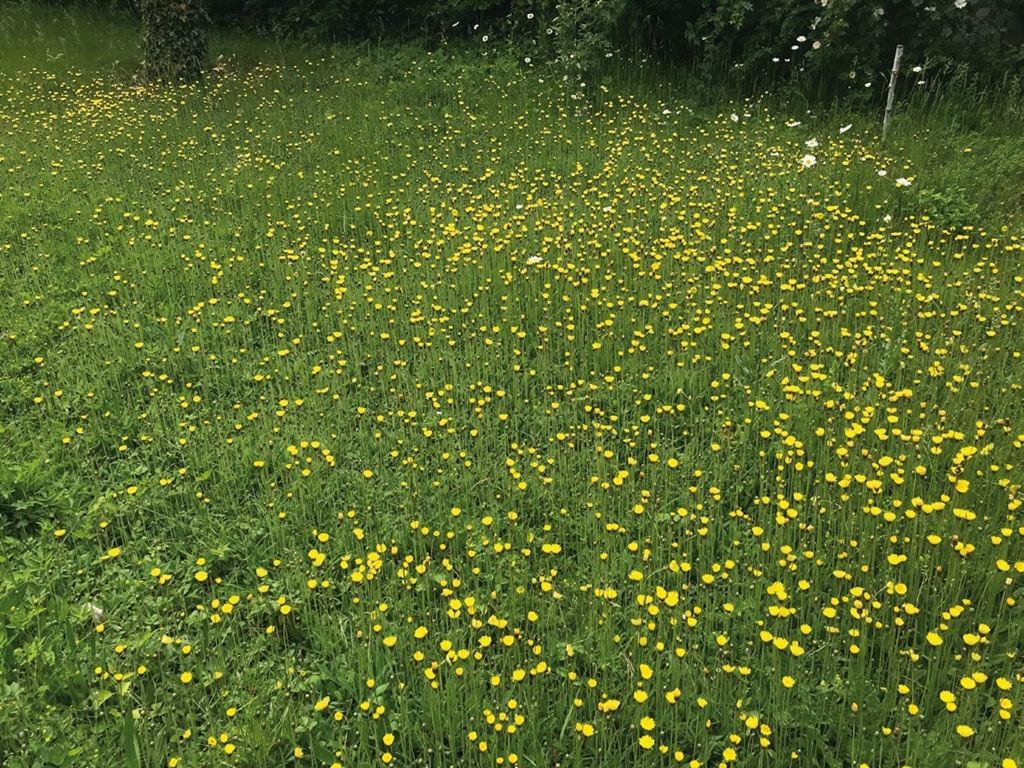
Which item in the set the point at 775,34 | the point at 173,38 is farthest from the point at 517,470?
the point at 173,38

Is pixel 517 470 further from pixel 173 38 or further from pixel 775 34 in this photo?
pixel 173 38

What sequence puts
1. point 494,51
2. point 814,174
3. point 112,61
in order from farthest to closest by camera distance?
point 112,61, point 494,51, point 814,174

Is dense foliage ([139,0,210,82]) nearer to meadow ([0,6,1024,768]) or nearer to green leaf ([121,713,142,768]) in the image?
meadow ([0,6,1024,768])

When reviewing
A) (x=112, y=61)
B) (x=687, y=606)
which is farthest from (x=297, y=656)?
(x=112, y=61)

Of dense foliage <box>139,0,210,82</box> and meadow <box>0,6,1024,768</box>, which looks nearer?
meadow <box>0,6,1024,768</box>

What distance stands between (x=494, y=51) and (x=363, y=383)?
741cm

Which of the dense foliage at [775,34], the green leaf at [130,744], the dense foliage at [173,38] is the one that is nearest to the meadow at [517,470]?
the green leaf at [130,744]

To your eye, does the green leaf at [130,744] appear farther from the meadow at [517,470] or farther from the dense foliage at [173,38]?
the dense foliage at [173,38]

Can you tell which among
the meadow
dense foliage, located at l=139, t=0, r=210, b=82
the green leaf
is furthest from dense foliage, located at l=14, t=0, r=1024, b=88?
the green leaf

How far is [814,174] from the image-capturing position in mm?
6137

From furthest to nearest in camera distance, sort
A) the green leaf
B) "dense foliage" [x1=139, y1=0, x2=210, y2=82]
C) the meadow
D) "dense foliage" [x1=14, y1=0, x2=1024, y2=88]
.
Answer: "dense foliage" [x1=139, y1=0, x2=210, y2=82] < "dense foliage" [x1=14, y1=0, x2=1024, y2=88] < the meadow < the green leaf

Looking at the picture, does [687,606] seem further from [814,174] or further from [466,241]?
[814,174]

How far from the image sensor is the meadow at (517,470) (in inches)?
98.8

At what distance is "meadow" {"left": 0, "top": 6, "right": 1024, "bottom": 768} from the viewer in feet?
8.23
